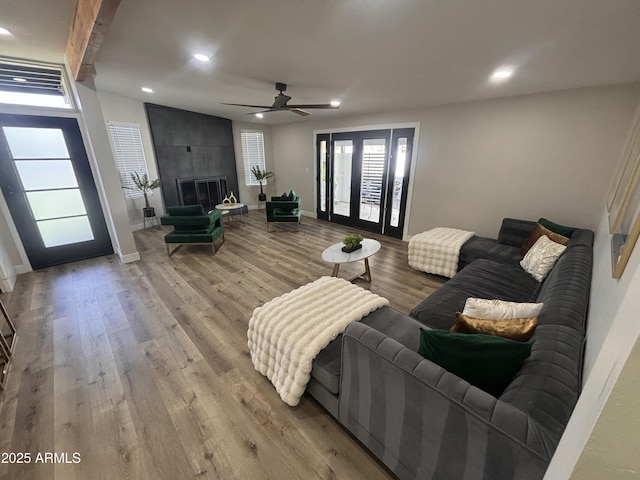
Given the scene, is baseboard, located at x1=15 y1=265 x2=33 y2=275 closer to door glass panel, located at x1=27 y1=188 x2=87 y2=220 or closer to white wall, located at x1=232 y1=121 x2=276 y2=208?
door glass panel, located at x1=27 y1=188 x2=87 y2=220

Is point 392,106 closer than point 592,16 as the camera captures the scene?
No

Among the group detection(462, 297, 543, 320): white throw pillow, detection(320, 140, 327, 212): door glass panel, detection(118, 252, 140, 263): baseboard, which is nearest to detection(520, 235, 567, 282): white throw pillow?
detection(462, 297, 543, 320): white throw pillow

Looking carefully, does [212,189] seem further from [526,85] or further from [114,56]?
[526,85]

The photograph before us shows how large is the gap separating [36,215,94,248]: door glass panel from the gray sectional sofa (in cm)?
439

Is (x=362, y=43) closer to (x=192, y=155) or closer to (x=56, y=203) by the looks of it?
(x=56, y=203)

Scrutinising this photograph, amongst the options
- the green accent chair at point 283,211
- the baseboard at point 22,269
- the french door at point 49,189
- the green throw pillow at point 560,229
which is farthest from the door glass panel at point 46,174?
the green throw pillow at point 560,229

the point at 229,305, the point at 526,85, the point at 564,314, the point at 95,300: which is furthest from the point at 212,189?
the point at 564,314

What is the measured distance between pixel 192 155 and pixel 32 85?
2.92 metres

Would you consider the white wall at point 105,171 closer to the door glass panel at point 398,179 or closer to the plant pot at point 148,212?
the plant pot at point 148,212

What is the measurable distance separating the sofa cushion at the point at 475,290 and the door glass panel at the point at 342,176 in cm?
339

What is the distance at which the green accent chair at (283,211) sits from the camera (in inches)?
208

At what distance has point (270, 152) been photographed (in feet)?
24.2

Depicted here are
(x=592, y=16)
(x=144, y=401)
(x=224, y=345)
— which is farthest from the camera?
(x=224, y=345)

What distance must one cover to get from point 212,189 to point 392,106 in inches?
191
